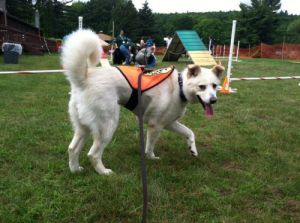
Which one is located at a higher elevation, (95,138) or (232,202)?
(95,138)

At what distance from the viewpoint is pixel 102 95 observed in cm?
365

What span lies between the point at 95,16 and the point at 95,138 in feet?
306

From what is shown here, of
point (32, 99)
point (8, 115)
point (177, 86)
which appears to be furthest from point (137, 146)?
point (32, 99)

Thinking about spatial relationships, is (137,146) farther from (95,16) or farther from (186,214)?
(95,16)

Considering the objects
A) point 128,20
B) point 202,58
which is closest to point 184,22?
point 128,20

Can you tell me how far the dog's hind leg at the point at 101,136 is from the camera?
12.1 feet

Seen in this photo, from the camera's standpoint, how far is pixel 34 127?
5.45 metres

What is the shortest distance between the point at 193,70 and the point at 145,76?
56cm

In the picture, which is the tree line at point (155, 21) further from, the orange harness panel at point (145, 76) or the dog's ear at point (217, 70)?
the dog's ear at point (217, 70)

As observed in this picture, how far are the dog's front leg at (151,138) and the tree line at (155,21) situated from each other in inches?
2052

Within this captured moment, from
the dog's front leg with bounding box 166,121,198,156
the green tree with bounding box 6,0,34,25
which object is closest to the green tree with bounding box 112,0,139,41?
the green tree with bounding box 6,0,34,25

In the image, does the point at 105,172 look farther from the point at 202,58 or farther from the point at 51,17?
the point at 51,17

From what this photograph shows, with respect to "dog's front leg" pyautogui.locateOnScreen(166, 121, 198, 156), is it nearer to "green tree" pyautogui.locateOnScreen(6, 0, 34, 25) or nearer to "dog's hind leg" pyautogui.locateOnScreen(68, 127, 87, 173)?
"dog's hind leg" pyautogui.locateOnScreen(68, 127, 87, 173)

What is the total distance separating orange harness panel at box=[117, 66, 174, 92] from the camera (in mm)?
3930
